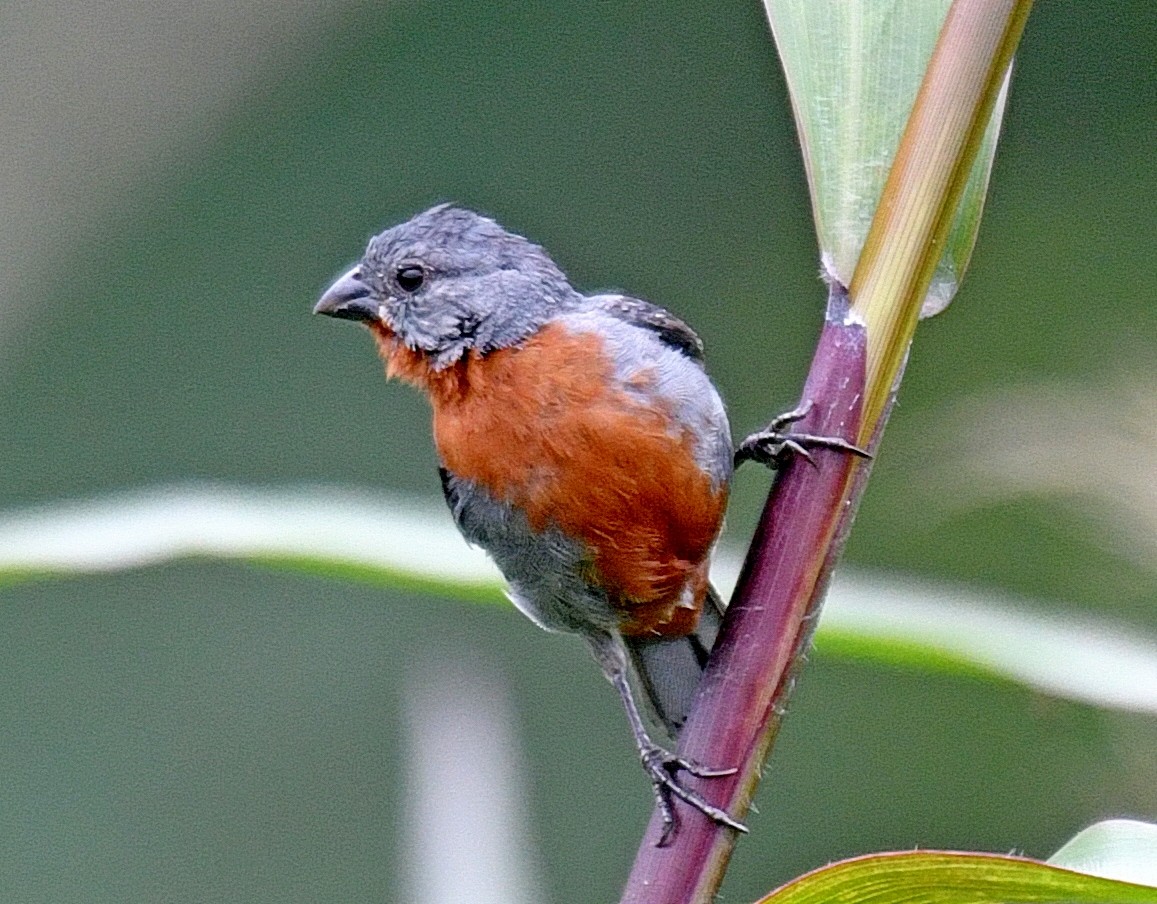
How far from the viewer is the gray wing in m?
2.20

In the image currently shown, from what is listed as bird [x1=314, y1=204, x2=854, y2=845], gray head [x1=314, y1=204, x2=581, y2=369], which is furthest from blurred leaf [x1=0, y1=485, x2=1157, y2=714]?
gray head [x1=314, y1=204, x2=581, y2=369]

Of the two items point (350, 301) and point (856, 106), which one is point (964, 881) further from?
point (350, 301)

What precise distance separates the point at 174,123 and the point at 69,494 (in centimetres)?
132

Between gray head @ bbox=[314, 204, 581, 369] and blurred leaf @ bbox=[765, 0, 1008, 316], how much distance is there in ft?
3.18

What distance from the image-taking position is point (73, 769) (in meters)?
4.75

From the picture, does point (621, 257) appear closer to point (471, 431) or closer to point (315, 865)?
point (315, 865)

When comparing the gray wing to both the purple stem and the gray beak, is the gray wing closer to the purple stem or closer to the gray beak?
the gray beak

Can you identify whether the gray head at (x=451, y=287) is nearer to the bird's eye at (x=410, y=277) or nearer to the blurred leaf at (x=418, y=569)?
the bird's eye at (x=410, y=277)

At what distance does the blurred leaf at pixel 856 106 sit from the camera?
1.20m

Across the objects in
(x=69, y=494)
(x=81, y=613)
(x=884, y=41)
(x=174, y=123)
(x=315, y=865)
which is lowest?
(x=315, y=865)

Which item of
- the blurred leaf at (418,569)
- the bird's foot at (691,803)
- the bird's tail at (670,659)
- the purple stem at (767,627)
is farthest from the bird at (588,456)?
the bird's foot at (691,803)

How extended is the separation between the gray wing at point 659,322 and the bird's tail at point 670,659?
366mm

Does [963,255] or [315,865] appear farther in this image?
[315,865]

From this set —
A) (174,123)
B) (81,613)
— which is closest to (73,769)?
(81,613)
